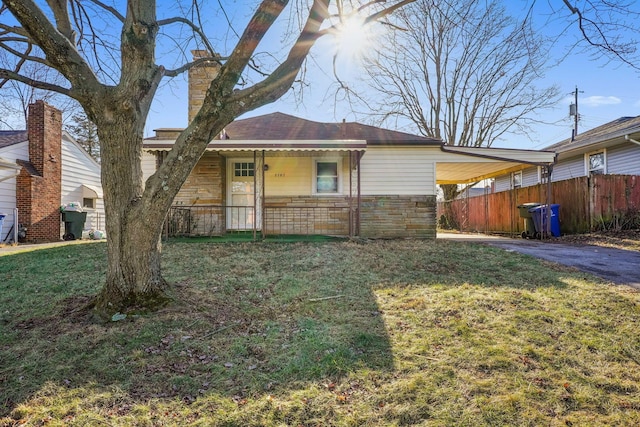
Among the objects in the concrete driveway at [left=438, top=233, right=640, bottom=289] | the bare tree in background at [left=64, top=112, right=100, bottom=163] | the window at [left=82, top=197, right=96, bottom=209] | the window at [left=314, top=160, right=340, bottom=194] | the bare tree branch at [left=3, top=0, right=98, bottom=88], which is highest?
the bare tree in background at [left=64, top=112, right=100, bottom=163]

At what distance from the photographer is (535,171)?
16.0m

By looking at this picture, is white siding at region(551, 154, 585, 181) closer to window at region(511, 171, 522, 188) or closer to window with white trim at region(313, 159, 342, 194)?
window at region(511, 171, 522, 188)

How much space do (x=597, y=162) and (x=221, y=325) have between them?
15.1 meters

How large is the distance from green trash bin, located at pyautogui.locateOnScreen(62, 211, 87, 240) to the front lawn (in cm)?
727

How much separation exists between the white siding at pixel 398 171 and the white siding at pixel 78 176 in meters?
9.95

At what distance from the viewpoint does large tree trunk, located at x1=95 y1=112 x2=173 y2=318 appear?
3.79 metres

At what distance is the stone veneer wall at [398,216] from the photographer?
33.7ft

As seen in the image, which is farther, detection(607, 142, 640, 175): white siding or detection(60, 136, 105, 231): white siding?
detection(60, 136, 105, 231): white siding

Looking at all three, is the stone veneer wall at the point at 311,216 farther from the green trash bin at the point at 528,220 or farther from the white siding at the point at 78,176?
the white siding at the point at 78,176

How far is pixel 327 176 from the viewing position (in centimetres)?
1052

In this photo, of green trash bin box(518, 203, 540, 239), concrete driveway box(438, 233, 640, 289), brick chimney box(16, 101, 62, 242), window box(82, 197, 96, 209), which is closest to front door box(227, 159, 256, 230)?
brick chimney box(16, 101, 62, 242)

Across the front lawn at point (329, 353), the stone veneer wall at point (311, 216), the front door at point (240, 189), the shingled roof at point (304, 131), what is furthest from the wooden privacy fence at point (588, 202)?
the front door at point (240, 189)

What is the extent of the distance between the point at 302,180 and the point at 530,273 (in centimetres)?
652

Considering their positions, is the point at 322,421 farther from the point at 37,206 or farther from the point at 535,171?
the point at 535,171
